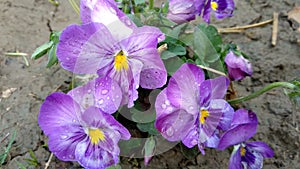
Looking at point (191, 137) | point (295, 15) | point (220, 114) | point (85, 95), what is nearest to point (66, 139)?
point (85, 95)

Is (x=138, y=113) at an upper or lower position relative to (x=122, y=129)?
lower

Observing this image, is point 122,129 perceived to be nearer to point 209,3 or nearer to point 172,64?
point 172,64

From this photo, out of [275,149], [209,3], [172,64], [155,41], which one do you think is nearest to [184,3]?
[209,3]

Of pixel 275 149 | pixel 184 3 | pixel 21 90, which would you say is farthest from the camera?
pixel 21 90

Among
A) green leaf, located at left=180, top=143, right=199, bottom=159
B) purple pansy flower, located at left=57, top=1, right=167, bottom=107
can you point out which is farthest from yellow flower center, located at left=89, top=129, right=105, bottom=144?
green leaf, located at left=180, top=143, right=199, bottom=159

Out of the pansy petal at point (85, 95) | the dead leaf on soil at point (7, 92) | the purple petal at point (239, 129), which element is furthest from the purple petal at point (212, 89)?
the dead leaf on soil at point (7, 92)
